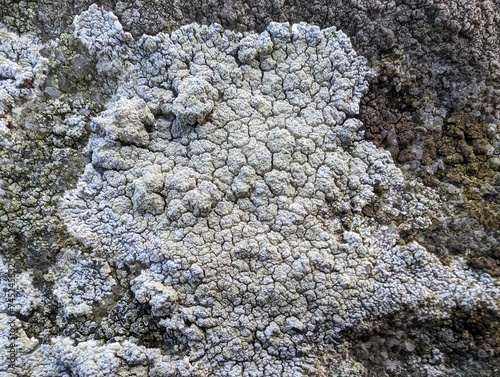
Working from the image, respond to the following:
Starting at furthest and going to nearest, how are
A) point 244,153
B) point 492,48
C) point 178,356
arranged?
point 492,48, point 244,153, point 178,356

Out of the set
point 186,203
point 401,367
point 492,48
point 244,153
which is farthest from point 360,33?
point 401,367

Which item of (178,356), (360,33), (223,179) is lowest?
(178,356)

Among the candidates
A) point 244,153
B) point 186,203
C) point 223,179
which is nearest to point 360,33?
point 244,153

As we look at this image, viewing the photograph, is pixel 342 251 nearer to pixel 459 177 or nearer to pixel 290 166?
pixel 290 166

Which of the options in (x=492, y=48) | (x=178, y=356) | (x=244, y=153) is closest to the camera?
(x=178, y=356)

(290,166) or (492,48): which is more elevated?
(492,48)

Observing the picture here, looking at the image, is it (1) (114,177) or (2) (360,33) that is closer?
(1) (114,177)
